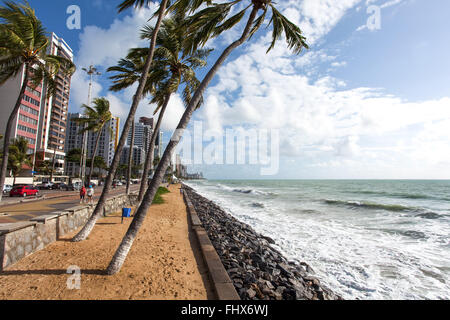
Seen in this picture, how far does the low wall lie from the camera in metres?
4.29

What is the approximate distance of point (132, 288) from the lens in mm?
3881

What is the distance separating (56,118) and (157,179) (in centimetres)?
8649

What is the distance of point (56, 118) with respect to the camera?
228 feet

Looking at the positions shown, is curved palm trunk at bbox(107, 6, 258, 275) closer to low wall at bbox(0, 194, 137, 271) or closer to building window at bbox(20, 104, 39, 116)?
low wall at bbox(0, 194, 137, 271)

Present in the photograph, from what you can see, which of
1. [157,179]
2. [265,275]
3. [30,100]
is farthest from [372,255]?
[30,100]

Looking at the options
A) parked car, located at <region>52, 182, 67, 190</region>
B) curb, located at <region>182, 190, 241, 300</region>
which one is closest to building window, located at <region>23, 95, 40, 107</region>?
parked car, located at <region>52, 182, 67, 190</region>

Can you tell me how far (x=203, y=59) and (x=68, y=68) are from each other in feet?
21.5

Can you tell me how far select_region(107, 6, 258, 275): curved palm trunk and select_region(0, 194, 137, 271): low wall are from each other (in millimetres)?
2153

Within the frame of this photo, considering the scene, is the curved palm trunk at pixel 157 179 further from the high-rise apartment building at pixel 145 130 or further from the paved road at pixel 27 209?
the high-rise apartment building at pixel 145 130

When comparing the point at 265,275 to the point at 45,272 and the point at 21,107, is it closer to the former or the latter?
the point at 45,272

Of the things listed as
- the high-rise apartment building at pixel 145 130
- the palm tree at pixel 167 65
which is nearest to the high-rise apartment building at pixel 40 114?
the high-rise apartment building at pixel 145 130

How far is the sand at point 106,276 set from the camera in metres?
3.65
